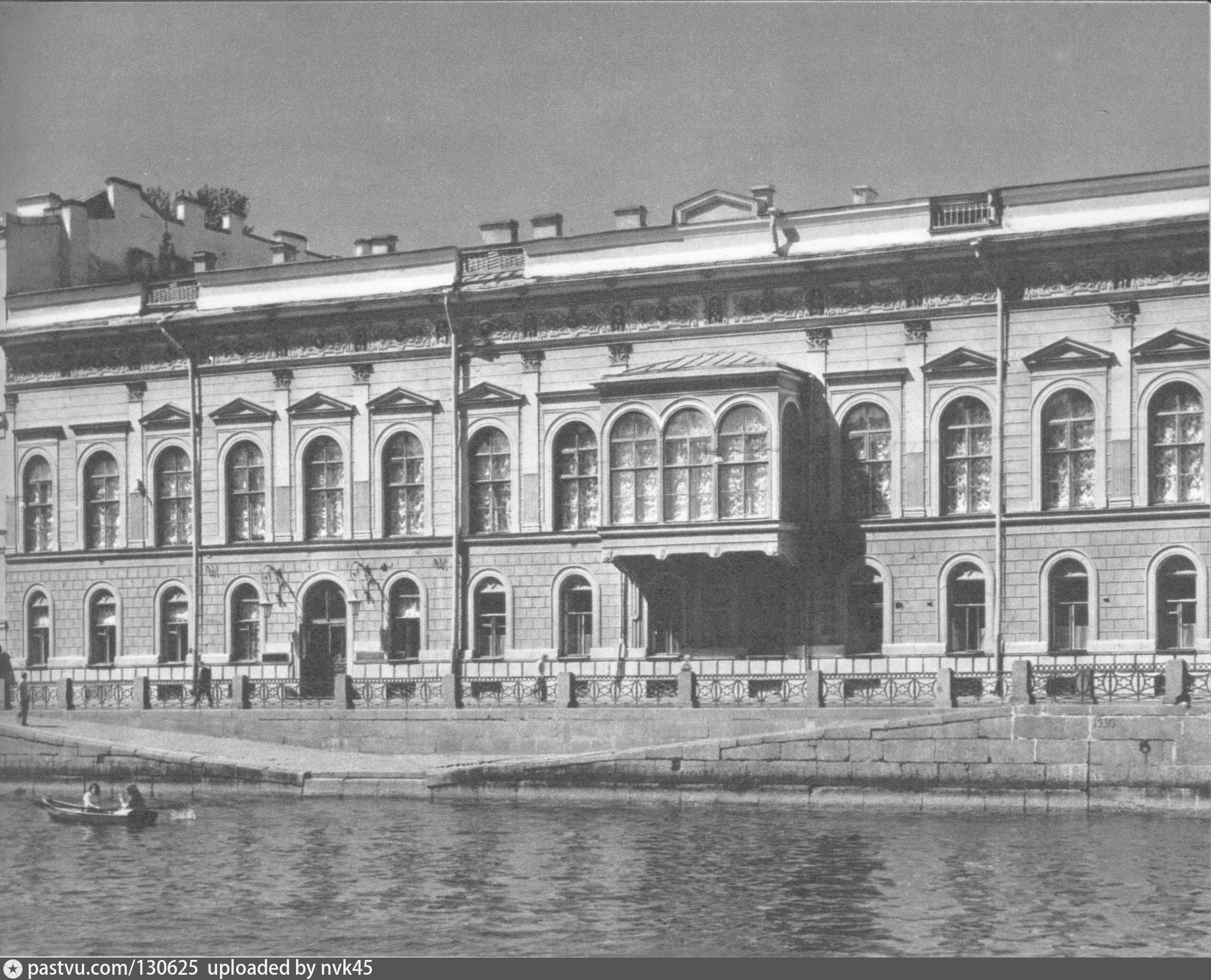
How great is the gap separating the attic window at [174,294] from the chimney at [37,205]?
3959 mm

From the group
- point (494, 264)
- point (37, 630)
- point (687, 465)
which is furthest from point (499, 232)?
point (37, 630)

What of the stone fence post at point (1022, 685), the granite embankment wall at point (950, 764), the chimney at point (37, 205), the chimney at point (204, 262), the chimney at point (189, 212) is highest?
the chimney at point (189, 212)

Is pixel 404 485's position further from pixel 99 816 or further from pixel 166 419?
pixel 99 816

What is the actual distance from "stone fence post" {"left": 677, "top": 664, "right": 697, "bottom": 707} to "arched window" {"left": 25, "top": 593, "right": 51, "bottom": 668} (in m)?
18.1

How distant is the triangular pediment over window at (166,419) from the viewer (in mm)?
42281

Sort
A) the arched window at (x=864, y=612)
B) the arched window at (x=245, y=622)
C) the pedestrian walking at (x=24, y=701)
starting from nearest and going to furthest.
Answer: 1. the arched window at (x=864, y=612)
2. the pedestrian walking at (x=24, y=701)
3. the arched window at (x=245, y=622)

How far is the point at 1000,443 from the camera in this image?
3456cm

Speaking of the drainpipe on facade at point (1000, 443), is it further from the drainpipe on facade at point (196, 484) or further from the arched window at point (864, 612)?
the drainpipe on facade at point (196, 484)

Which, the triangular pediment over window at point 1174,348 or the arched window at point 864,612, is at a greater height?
the triangular pediment over window at point 1174,348

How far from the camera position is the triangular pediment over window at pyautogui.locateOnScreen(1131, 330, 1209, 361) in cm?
3288

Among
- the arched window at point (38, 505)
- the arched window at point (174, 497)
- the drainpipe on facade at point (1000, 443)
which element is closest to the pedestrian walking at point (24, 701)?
the arched window at point (174, 497)

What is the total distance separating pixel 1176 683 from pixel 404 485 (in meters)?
17.9

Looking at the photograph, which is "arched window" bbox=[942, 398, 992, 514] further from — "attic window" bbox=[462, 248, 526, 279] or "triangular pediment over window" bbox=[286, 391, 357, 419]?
"triangular pediment over window" bbox=[286, 391, 357, 419]
